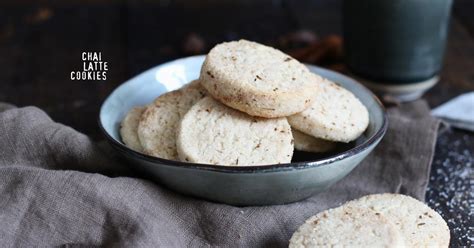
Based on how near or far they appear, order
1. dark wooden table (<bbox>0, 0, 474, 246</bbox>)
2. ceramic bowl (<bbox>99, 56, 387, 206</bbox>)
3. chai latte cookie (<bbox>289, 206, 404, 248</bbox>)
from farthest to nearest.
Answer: dark wooden table (<bbox>0, 0, 474, 246</bbox>), ceramic bowl (<bbox>99, 56, 387, 206</bbox>), chai latte cookie (<bbox>289, 206, 404, 248</bbox>)

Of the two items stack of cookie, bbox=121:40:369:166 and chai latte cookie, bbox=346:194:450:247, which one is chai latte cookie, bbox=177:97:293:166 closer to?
stack of cookie, bbox=121:40:369:166

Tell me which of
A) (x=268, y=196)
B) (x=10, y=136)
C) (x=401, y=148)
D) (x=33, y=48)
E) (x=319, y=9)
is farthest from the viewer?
(x=319, y=9)

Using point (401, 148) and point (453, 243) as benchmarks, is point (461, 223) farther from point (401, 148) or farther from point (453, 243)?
point (401, 148)

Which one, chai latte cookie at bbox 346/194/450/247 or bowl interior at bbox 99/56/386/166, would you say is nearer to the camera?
chai latte cookie at bbox 346/194/450/247

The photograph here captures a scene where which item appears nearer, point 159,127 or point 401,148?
point 159,127

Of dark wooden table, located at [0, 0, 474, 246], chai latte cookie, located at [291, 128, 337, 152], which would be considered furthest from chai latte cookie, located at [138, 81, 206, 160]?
dark wooden table, located at [0, 0, 474, 246]

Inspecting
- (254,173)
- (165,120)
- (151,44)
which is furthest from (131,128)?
(151,44)

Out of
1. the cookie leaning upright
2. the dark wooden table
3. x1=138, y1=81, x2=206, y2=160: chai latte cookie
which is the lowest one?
the dark wooden table

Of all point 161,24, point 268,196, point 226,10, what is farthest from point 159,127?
point 226,10
